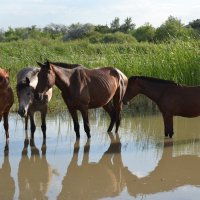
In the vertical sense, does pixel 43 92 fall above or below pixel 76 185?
above

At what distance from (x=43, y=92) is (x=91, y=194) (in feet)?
8.10

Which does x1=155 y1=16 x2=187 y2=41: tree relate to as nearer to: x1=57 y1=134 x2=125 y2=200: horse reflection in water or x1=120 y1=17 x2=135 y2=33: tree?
x1=57 y1=134 x2=125 y2=200: horse reflection in water

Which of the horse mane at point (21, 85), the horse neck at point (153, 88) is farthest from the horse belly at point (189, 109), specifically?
the horse mane at point (21, 85)

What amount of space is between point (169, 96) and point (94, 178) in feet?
9.00

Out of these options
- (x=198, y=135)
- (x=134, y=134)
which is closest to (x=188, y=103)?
(x=198, y=135)

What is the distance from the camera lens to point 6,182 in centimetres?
582

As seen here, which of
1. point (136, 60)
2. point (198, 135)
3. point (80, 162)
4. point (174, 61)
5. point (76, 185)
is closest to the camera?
point (76, 185)

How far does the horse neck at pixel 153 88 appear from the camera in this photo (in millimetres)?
8137

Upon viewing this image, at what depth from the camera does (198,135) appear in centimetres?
833

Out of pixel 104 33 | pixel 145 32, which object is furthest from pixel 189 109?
pixel 104 33

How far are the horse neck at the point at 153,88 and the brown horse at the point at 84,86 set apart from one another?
2.44ft

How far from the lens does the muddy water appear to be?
5410 millimetres

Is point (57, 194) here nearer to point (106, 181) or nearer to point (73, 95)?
point (106, 181)

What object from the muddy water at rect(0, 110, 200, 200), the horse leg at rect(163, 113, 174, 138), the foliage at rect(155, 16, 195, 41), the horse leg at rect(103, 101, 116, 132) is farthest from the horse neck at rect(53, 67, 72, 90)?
the foliage at rect(155, 16, 195, 41)
